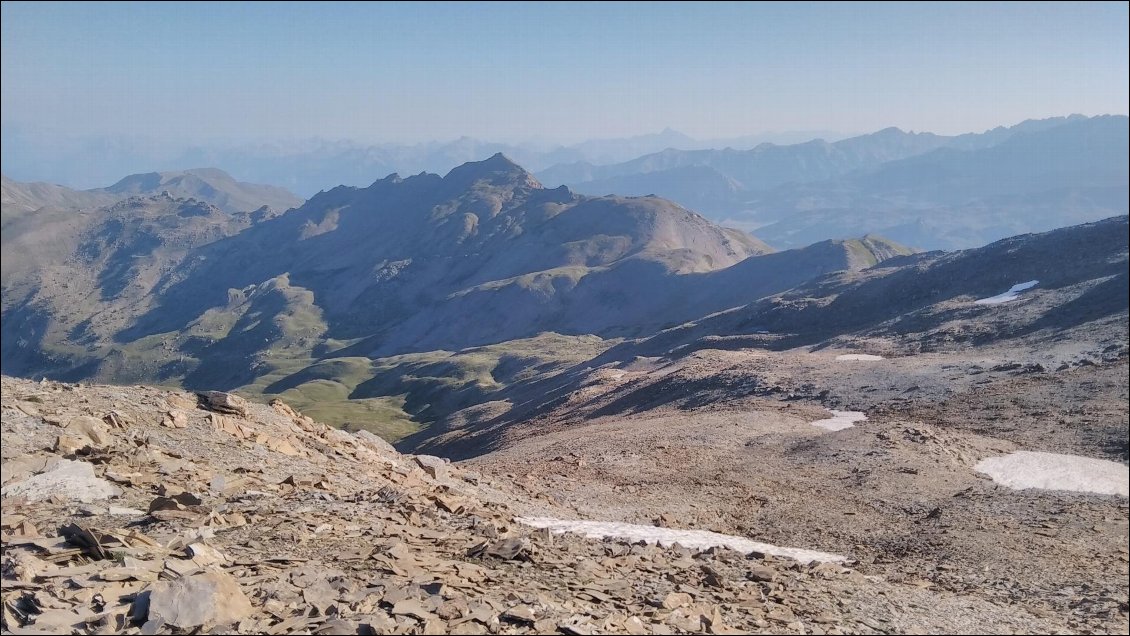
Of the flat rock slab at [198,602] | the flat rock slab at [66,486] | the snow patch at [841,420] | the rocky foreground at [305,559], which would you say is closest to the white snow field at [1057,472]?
the snow patch at [841,420]

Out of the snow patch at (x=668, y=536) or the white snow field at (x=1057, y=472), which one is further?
the white snow field at (x=1057, y=472)

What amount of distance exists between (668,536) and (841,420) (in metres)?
A: 22.4

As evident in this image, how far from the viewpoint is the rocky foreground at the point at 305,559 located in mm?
10078

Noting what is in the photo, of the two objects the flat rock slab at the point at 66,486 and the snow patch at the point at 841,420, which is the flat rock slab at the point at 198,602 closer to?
the flat rock slab at the point at 66,486

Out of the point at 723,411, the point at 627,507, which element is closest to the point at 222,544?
the point at 627,507

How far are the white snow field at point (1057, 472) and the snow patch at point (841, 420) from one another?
27.3 feet

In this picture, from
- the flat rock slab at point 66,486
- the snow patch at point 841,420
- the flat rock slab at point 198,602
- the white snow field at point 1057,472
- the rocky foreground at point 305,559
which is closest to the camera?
the flat rock slab at point 198,602

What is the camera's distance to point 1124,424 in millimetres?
32312

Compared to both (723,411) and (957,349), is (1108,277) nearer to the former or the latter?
(957,349)

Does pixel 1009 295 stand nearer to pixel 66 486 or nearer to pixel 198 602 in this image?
pixel 66 486

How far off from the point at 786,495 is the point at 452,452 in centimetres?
4011

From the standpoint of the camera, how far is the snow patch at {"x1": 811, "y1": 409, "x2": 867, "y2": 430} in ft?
127

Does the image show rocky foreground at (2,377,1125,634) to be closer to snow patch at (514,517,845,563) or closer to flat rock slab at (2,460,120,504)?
flat rock slab at (2,460,120,504)

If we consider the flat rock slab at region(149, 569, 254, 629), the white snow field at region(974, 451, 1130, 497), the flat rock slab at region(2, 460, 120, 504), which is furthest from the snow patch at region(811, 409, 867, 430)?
the flat rock slab at region(149, 569, 254, 629)
